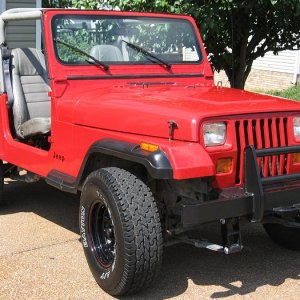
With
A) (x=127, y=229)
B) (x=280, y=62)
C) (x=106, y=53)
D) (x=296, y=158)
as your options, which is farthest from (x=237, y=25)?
(x=280, y=62)

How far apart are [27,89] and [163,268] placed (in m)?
2.38

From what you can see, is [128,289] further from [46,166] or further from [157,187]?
[46,166]

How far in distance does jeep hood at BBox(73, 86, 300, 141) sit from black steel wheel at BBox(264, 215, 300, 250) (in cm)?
109

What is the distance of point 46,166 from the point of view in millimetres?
4383

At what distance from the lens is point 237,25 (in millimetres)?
7047

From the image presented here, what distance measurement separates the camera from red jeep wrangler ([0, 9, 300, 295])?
3256 mm

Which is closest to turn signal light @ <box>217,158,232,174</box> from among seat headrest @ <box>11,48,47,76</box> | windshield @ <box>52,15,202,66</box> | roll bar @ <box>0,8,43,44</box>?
windshield @ <box>52,15,202,66</box>

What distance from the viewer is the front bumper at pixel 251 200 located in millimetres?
3164

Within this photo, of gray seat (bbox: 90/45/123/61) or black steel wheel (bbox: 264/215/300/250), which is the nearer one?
black steel wheel (bbox: 264/215/300/250)

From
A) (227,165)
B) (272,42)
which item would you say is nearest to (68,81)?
(227,165)

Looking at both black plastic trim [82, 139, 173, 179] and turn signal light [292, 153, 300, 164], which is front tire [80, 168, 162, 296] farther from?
turn signal light [292, 153, 300, 164]

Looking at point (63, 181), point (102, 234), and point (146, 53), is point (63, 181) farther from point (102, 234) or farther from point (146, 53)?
point (146, 53)

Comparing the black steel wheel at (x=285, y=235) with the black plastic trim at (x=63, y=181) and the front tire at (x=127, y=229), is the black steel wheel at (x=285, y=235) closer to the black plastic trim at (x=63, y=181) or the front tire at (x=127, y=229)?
the front tire at (x=127, y=229)

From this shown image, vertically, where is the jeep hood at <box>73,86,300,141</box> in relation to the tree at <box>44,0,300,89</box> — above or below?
below
